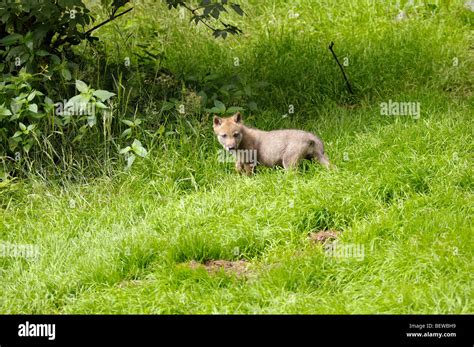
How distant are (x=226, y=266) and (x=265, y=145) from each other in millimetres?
2165

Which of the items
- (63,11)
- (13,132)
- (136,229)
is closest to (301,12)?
(63,11)

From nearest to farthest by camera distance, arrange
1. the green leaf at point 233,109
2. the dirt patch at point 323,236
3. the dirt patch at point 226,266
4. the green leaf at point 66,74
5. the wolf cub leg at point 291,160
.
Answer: the dirt patch at point 226,266
the dirt patch at point 323,236
the wolf cub leg at point 291,160
the green leaf at point 66,74
the green leaf at point 233,109

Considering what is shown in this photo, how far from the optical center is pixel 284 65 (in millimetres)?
10641

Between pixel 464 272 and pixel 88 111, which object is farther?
pixel 88 111

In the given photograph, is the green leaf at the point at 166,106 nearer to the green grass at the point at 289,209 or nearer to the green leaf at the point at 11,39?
the green grass at the point at 289,209

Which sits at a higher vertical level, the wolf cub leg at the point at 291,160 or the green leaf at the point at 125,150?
the green leaf at the point at 125,150

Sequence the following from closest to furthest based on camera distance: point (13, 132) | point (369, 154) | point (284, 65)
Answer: point (369, 154)
point (13, 132)
point (284, 65)

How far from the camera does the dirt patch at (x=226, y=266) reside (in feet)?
21.9

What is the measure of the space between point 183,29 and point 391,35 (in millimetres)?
2873

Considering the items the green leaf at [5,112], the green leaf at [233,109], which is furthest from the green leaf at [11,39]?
the green leaf at [233,109]

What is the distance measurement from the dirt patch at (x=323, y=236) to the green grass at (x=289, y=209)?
89 mm

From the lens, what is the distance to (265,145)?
868 centimetres

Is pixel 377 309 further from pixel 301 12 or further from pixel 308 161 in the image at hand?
pixel 301 12

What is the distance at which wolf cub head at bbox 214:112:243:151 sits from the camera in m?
8.60
